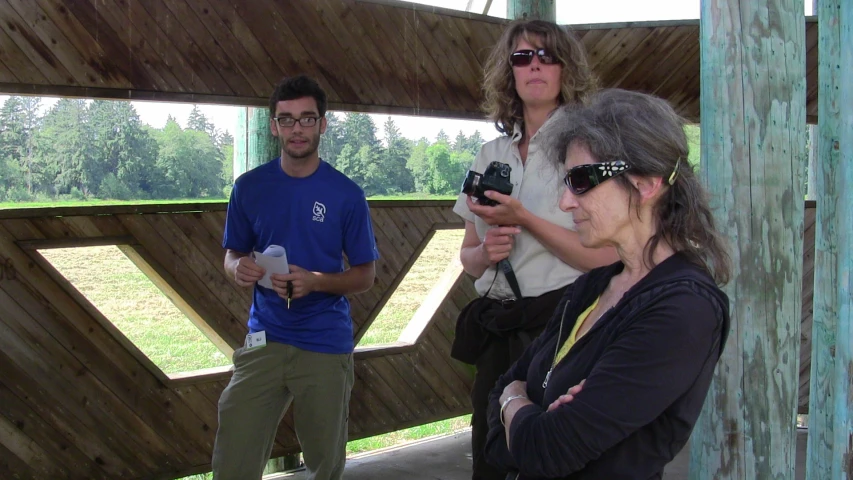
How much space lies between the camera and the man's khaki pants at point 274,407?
320 centimetres

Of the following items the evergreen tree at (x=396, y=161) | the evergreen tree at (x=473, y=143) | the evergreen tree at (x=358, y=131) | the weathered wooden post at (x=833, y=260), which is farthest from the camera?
the evergreen tree at (x=473, y=143)

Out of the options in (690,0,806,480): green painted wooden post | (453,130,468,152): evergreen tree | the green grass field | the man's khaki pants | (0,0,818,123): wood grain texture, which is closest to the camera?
(690,0,806,480): green painted wooden post

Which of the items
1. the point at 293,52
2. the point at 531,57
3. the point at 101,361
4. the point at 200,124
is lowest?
the point at 101,361

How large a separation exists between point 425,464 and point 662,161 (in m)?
3.33

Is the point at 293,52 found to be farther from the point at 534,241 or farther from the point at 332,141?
the point at 534,241

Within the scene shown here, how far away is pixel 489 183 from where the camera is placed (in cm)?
242

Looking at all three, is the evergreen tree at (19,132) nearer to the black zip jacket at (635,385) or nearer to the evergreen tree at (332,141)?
the evergreen tree at (332,141)

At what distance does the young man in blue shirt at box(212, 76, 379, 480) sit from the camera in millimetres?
3219


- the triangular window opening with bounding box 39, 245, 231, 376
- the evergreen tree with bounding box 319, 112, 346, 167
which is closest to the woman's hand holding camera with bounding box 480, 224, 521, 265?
the evergreen tree with bounding box 319, 112, 346, 167

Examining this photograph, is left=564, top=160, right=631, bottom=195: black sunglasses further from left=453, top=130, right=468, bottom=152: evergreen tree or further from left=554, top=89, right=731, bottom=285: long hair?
left=453, top=130, right=468, bottom=152: evergreen tree

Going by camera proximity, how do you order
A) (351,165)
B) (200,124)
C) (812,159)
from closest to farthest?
(351,165) → (200,124) → (812,159)

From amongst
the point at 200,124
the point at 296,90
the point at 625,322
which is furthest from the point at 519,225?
the point at 200,124

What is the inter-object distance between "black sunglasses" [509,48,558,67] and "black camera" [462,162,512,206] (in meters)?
0.35

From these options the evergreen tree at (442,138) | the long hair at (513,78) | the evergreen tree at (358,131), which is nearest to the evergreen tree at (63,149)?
the evergreen tree at (358,131)
